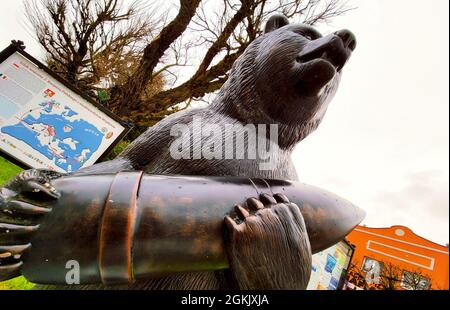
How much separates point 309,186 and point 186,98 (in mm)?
7280

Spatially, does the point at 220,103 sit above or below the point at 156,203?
above

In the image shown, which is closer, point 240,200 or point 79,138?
point 240,200

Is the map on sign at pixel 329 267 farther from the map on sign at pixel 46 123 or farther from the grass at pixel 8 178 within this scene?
the grass at pixel 8 178

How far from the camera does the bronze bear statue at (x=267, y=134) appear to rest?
0.75m

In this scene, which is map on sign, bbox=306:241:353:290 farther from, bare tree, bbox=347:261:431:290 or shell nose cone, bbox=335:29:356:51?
bare tree, bbox=347:261:431:290

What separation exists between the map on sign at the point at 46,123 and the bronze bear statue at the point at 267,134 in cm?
180

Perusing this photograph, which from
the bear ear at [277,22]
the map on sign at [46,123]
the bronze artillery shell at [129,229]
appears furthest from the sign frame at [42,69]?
the bronze artillery shell at [129,229]
